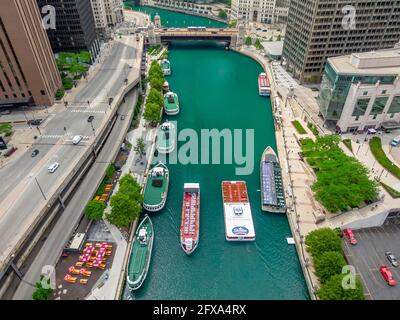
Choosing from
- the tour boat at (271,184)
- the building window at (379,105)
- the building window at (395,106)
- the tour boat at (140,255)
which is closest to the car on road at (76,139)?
the tour boat at (140,255)

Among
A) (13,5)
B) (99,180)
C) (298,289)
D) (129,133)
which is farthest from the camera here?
(129,133)

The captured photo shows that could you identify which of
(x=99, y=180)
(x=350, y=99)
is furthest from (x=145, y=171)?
(x=350, y=99)

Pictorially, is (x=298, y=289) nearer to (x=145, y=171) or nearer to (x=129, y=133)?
(x=145, y=171)

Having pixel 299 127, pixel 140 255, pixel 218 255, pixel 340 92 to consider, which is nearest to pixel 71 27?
pixel 299 127

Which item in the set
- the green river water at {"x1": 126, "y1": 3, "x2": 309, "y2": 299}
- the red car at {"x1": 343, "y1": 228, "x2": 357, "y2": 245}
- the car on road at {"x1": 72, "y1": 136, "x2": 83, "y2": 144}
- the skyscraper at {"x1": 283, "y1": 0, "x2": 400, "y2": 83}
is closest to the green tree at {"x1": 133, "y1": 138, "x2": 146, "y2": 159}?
the green river water at {"x1": 126, "y1": 3, "x2": 309, "y2": 299}
